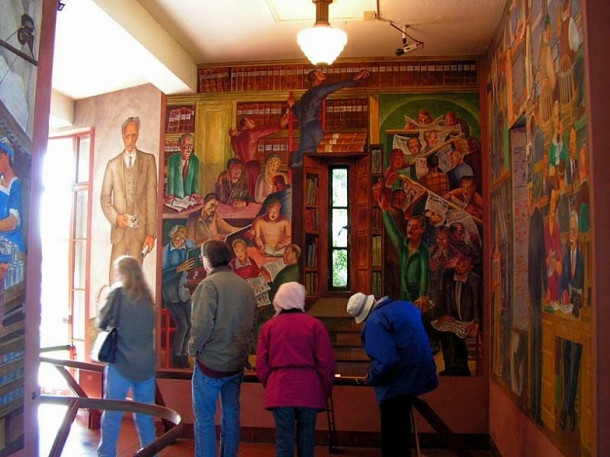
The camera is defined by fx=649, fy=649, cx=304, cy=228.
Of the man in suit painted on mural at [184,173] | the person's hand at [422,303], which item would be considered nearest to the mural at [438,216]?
the person's hand at [422,303]

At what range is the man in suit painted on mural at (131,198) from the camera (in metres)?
6.98

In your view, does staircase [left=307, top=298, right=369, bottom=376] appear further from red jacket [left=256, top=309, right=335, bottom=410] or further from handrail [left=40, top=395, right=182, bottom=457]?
handrail [left=40, top=395, right=182, bottom=457]

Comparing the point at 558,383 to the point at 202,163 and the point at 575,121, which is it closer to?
the point at 575,121

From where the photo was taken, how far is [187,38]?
20.4 feet

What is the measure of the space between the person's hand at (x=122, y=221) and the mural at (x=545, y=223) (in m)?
3.93

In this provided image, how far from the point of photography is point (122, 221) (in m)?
7.16

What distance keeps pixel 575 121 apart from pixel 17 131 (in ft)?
9.16

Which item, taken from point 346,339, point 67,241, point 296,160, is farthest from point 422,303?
point 67,241

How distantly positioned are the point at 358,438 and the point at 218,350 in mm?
2532

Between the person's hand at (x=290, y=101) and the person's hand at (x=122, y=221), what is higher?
the person's hand at (x=290, y=101)

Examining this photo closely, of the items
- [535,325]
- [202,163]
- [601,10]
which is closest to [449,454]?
[535,325]

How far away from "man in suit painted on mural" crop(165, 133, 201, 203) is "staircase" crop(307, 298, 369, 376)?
1776 millimetres

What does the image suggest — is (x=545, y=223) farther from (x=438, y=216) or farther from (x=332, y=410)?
(x=332, y=410)

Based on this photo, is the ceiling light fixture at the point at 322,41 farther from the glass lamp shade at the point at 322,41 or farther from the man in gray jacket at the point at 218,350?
the man in gray jacket at the point at 218,350
